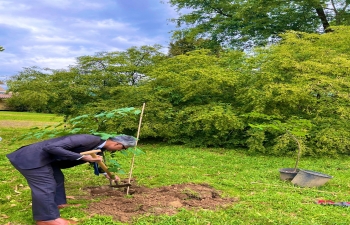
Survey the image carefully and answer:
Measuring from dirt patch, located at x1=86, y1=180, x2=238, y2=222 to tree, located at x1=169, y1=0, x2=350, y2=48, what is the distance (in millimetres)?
12226

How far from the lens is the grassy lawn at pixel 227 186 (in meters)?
3.80

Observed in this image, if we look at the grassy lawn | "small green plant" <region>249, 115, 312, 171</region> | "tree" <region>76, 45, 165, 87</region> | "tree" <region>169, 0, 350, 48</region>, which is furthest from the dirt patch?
"tree" <region>169, 0, 350, 48</region>

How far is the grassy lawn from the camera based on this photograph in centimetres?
380

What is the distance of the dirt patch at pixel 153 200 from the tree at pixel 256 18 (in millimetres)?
12226

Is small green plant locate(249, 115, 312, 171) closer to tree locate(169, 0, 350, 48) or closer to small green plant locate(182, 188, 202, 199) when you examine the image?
small green plant locate(182, 188, 202, 199)

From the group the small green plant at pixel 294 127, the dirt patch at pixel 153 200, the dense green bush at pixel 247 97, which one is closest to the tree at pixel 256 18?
the dense green bush at pixel 247 97

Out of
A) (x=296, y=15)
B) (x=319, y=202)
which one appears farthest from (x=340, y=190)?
(x=296, y=15)

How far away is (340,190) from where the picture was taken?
521 cm

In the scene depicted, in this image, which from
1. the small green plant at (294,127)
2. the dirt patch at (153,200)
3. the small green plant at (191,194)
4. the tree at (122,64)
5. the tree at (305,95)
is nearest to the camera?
the dirt patch at (153,200)

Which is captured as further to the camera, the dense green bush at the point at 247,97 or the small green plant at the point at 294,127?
the dense green bush at the point at 247,97

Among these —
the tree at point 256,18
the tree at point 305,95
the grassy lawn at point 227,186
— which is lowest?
the grassy lawn at point 227,186

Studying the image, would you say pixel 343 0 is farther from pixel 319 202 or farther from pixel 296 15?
pixel 319 202

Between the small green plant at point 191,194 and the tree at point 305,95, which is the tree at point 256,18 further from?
the small green plant at point 191,194

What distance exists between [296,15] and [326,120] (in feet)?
28.0
